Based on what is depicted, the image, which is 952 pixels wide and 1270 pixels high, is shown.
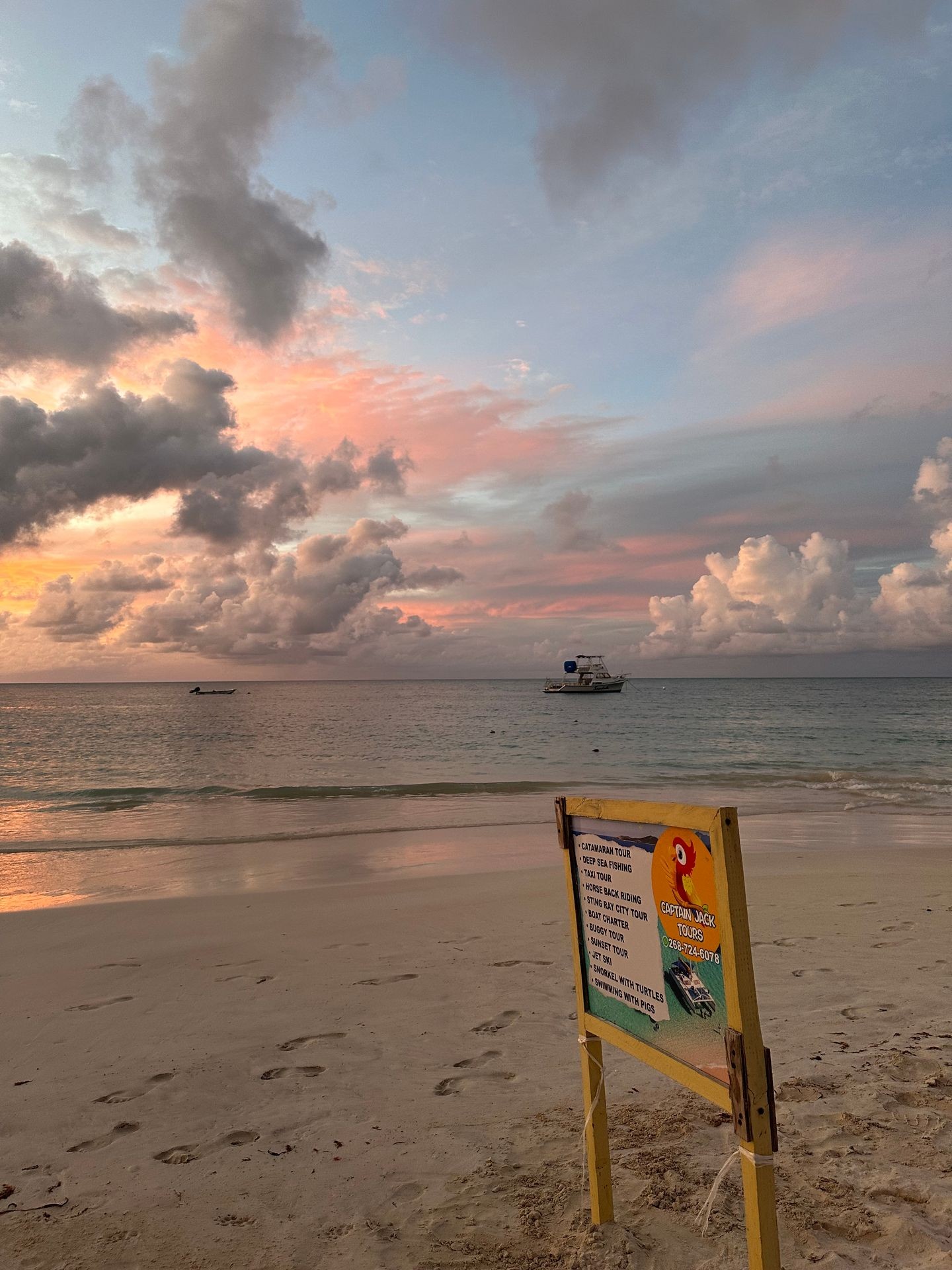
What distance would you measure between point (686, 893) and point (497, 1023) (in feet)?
11.7

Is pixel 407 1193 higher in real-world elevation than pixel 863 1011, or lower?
higher

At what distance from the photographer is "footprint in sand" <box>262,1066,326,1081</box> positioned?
15.2ft

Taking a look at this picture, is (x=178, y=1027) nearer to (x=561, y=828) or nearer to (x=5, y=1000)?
(x=5, y=1000)

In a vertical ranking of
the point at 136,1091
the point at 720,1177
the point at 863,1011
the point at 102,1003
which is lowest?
the point at 863,1011

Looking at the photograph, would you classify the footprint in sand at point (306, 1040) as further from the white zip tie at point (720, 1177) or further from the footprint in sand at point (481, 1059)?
the white zip tie at point (720, 1177)

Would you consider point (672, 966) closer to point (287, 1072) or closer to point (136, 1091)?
point (287, 1072)

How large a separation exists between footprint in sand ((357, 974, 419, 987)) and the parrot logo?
461 centimetres

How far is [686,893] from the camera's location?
238 cm

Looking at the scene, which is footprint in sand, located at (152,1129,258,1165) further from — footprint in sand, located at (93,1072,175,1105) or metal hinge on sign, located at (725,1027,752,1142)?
metal hinge on sign, located at (725,1027,752,1142)

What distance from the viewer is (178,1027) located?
554 centimetres

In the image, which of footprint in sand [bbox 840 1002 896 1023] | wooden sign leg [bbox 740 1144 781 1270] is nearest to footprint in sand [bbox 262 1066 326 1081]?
wooden sign leg [bbox 740 1144 781 1270]

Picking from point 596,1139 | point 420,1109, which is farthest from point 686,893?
point 420,1109

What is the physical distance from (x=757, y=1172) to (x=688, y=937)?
64cm

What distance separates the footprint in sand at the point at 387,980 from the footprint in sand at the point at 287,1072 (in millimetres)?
1589
